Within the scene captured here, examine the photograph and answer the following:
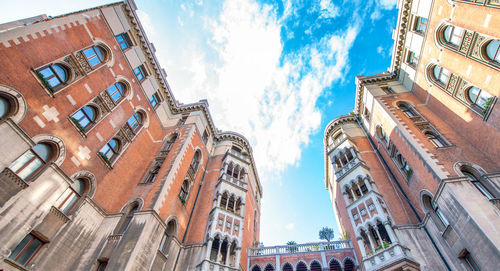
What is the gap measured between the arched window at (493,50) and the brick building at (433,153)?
2.8 inches

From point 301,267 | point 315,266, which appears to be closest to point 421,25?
point 315,266

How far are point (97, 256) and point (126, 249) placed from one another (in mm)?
2427

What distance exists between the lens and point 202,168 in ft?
94.4

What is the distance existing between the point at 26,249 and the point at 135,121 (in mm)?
14087

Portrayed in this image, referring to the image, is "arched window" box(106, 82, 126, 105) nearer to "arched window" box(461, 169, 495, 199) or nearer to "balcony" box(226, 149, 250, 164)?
"balcony" box(226, 149, 250, 164)

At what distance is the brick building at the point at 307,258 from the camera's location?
68.5 feet

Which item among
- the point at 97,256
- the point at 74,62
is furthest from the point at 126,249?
the point at 74,62

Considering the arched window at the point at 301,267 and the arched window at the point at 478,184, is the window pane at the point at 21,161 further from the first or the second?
the arched window at the point at 478,184

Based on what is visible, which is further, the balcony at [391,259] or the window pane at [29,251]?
the balcony at [391,259]

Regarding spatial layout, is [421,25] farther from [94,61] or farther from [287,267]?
[94,61]

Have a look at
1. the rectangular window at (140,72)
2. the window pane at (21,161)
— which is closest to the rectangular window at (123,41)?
the rectangular window at (140,72)

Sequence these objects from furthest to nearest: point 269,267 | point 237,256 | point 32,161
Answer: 1. point 269,267
2. point 237,256
3. point 32,161

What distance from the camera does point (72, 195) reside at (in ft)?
51.8

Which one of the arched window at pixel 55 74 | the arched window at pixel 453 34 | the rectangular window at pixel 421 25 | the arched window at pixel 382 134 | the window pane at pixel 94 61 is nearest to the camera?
the arched window at pixel 55 74
